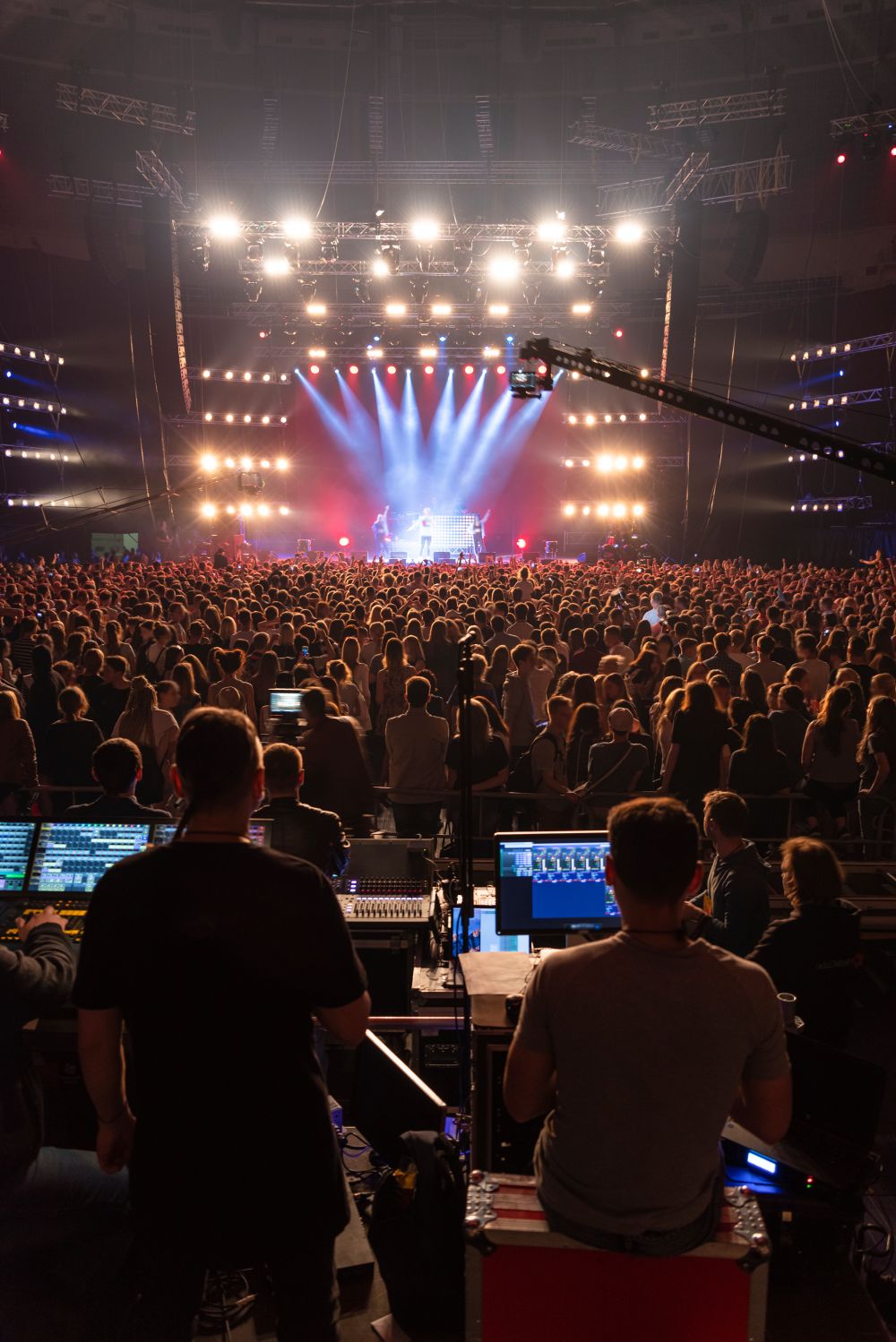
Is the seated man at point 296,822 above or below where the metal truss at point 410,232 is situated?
below

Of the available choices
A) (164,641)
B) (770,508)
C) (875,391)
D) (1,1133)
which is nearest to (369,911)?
(1,1133)

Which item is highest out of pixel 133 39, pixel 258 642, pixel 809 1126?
pixel 133 39

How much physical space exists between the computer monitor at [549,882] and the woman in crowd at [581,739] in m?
3.04

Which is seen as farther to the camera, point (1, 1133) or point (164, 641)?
point (164, 641)

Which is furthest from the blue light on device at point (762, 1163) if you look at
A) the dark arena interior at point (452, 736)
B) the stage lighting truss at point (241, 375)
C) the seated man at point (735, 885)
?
the stage lighting truss at point (241, 375)

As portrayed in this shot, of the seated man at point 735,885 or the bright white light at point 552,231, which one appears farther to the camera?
the bright white light at point 552,231

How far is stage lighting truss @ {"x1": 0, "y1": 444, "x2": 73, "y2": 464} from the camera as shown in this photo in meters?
24.0

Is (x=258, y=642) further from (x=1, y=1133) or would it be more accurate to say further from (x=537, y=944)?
(x=1, y=1133)

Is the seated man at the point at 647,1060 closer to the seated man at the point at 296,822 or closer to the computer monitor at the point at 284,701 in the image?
the seated man at the point at 296,822

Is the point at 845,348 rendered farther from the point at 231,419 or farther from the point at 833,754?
the point at 833,754

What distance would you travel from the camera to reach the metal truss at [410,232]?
22.6m

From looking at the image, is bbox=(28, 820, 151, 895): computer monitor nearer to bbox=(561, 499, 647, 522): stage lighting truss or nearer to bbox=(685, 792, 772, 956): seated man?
bbox=(685, 792, 772, 956): seated man

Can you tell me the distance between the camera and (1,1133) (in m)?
3.00

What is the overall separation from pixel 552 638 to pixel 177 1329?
8.50m
